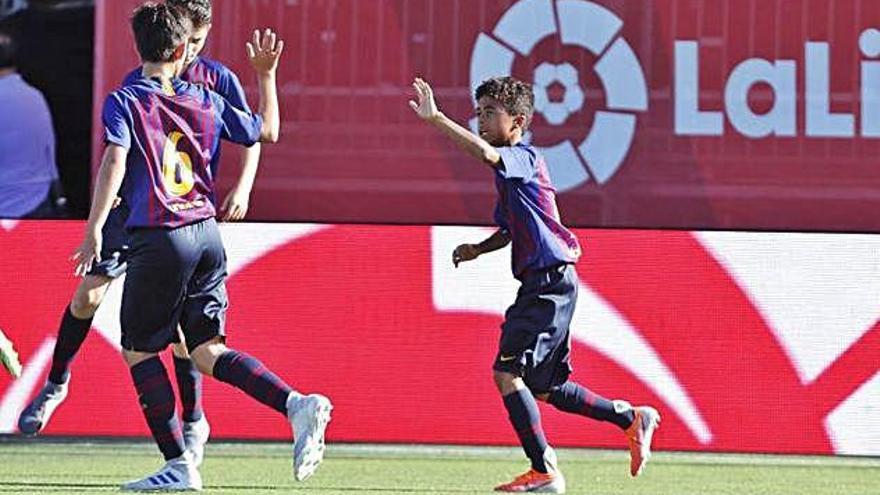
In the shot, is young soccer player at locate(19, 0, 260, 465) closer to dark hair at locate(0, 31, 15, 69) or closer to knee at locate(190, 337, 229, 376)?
knee at locate(190, 337, 229, 376)

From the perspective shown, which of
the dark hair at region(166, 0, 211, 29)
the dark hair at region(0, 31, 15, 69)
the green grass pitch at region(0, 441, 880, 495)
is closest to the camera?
the dark hair at region(166, 0, 211, 29)

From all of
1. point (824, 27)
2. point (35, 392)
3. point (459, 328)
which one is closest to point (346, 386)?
point (459, 328)

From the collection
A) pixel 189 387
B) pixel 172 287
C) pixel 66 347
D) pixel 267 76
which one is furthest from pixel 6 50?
pixel 172 287

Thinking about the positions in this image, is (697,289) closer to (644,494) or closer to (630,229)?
(630,229)

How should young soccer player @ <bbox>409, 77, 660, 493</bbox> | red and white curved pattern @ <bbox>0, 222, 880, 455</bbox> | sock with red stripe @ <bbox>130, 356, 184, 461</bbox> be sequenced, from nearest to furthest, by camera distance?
sock with red stripe @ <bbox>130, 356, 184, 461</bbox> < young soccer player @ <bbox>409, 77, 660, 493</bbox> < red and white curved pattern @ <bbox>0, 222, 880, 455</bbox>

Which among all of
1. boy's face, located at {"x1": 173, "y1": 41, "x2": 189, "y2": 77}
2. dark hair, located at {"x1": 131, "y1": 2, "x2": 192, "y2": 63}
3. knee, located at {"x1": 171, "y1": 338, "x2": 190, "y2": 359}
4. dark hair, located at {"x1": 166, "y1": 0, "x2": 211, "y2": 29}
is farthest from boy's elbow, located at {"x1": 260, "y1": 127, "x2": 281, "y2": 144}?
knee, located at {"x1": 171, "y1": 338, "x2": 190, "y2": 359}

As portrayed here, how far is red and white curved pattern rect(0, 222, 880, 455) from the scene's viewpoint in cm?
926

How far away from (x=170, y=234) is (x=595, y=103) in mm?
3278

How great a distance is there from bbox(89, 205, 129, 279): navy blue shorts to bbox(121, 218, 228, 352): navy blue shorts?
0.91 meters

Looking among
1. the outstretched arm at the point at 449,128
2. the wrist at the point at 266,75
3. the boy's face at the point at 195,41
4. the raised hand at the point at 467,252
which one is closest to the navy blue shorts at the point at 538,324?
the raised hand at the point at 467,252

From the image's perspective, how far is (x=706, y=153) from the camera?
9852 mm

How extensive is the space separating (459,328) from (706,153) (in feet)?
Result: 4.84

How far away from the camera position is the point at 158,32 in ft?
23.1

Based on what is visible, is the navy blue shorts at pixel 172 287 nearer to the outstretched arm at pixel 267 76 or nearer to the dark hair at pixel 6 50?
the outstretched arm at pixel 267 76
